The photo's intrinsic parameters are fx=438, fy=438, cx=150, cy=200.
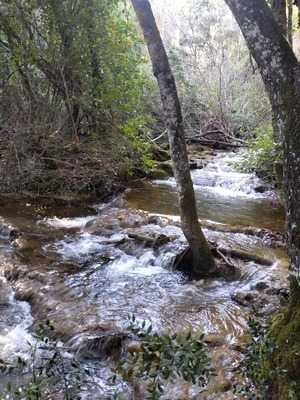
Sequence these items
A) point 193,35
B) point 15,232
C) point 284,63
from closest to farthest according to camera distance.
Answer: point 284,63, point 15,232, point 193,35

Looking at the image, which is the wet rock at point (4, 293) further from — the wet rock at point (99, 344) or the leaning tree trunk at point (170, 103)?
the leaning tree trunk at point (170, 103)

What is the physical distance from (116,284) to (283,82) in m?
4.30

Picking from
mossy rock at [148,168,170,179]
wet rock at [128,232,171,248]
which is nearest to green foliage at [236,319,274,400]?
wet rock at [128,232,171,248]

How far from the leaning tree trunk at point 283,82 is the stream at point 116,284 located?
68.6 inches

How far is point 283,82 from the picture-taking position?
2.91 meters

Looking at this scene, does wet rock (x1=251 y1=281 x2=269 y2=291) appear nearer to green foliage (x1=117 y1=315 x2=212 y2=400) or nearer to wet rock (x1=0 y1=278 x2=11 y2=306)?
wet rock (x1=0 y1=278 x2=11 y2=306)

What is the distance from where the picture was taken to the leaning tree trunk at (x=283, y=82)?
289 centimetres

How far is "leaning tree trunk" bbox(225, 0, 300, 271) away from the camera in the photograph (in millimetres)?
2891

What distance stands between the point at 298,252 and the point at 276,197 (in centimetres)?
944

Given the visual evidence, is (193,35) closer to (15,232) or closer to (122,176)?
(122,176)

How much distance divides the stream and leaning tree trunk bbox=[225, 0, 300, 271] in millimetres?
1743

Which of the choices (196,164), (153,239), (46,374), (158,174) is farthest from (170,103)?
(196,164)

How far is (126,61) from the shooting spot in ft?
38.4

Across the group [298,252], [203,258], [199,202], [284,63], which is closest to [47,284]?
[203,258]
